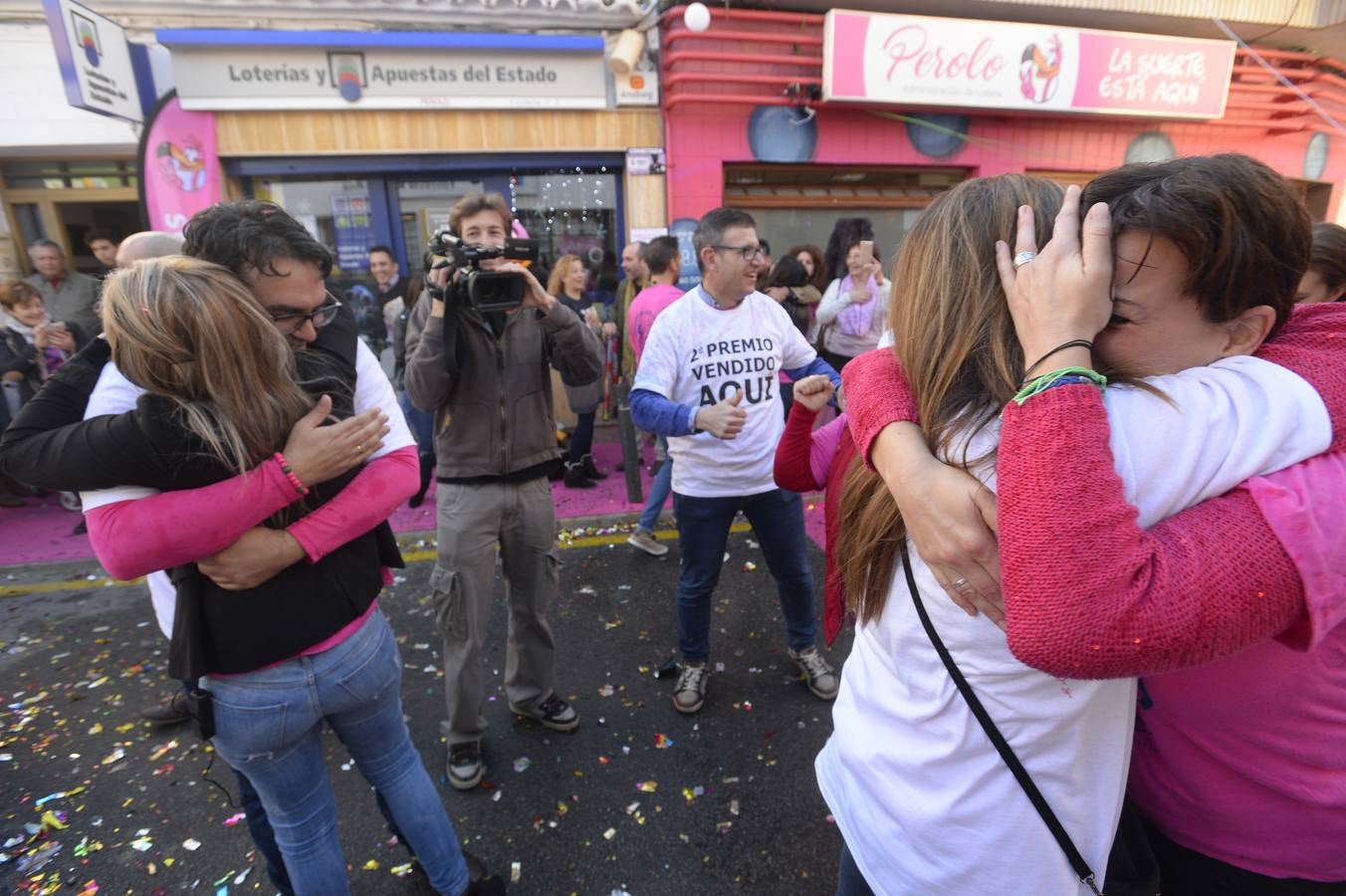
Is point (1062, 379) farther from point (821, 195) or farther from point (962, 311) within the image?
point (821, 195)

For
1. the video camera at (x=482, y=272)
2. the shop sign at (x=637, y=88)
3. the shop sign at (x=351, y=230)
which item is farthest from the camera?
the shop sign at (x=351, y=230)

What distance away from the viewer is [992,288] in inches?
37.4

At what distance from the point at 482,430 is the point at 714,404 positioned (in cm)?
91

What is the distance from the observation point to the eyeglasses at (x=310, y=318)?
156 cm

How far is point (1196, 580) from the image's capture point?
2.34ft

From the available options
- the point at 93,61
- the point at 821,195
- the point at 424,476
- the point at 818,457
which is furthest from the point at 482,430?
the point at 821,195

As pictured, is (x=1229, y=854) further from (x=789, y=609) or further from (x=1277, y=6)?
(x=1277, y=6)

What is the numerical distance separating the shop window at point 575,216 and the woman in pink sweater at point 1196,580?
22.8 ft

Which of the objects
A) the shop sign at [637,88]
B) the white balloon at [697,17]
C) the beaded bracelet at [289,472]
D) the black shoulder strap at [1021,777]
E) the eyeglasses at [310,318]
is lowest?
the black shoulder strap at [1021,777]

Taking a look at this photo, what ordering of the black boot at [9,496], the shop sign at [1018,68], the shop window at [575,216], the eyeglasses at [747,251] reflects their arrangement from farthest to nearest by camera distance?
the shop window at [575,216] < the shop sign at [1018,68] < the black boot at [9,496] < the eyeglasses at [747,251]

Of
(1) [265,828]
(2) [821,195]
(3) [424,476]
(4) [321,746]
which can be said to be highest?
(2) [821,195]

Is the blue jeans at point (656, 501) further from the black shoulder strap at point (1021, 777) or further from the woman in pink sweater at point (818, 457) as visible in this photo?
the black shoulder strap at point (1021, 777)

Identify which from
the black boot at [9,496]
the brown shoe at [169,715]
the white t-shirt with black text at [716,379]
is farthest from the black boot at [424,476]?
the black boot at [9,496]

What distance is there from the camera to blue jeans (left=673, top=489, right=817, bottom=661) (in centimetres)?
281
